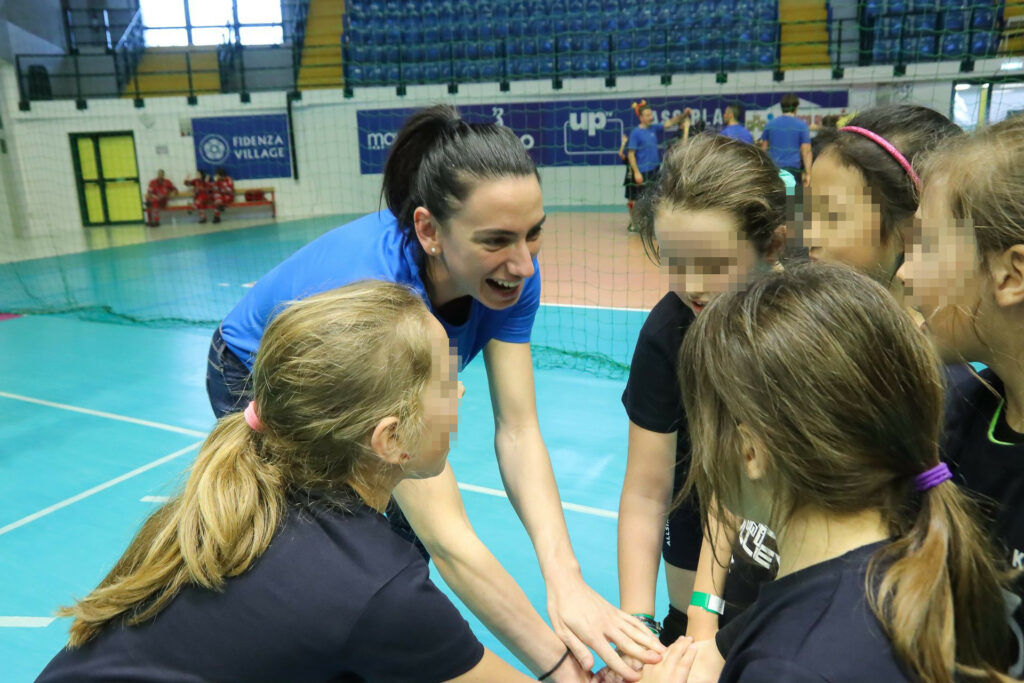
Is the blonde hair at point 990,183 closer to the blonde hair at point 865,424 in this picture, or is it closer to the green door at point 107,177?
the blonde hair at point 865,424

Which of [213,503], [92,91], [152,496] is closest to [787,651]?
[213,503]

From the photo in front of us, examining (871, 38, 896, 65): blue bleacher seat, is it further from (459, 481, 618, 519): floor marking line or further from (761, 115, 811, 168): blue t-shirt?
(459, 481, 618, 519): floor marking line

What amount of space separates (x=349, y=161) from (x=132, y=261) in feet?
17.6

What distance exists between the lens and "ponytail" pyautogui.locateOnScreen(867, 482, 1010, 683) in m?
0.75

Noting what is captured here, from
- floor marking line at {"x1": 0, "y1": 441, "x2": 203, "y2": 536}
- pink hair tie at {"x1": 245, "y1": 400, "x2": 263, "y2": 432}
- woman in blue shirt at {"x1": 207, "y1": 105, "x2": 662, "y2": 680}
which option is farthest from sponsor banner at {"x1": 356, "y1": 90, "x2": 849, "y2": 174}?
pink hair tie at {"x1": 245, "y1": 400, "x2": 263, "y2": 432}

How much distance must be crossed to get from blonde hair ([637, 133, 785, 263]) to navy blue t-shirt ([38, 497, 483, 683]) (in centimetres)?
76

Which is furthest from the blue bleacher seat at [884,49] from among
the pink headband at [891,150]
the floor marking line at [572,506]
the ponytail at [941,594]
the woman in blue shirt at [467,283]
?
the ponytail at [941,594]

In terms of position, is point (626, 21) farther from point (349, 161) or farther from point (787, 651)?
point (787, 651)

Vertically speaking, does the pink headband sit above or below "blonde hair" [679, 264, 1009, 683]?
above

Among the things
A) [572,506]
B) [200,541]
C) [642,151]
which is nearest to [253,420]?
[200,541]

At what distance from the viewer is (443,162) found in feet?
4.84

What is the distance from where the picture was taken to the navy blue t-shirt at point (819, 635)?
737mm

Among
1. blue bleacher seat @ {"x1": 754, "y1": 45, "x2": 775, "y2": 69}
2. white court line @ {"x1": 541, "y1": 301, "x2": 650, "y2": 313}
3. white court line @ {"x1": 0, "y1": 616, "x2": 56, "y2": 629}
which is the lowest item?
white court line @ {"x1": 0, "y1": 616, "x2": 56, "y2": 629}

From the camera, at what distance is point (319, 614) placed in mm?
968
